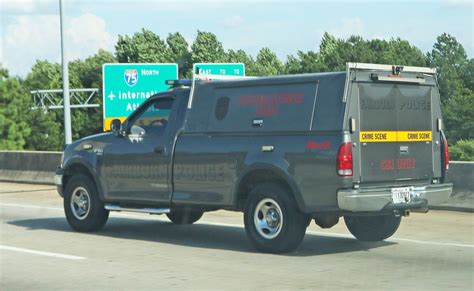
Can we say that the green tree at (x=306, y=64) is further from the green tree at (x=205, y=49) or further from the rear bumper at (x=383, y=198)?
the rear bumper at (x=383, y=198)

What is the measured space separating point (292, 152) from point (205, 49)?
68337mm

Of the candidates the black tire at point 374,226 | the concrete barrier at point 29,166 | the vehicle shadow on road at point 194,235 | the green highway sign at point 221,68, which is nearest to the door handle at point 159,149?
the vehicle shadow on road at point 194,235

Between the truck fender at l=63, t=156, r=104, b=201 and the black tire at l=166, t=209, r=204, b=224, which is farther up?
the truck fender at l=63, t=156, r=104, b=201

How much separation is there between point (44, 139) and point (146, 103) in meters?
78.3

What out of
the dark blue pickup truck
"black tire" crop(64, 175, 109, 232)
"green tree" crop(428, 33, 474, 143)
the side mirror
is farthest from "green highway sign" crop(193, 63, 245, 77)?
"green tree" crop(428, 33, 474, 143)

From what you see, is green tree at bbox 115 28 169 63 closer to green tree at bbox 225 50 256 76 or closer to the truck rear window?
green tree at bbox 225 50 256 76

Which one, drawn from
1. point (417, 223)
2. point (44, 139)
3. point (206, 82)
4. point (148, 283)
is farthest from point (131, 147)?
point (44, 139)

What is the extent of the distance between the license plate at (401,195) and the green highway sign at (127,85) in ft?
40.3

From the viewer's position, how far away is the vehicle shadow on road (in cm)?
1159

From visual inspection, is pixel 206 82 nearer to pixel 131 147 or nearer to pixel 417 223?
pixel 131 147

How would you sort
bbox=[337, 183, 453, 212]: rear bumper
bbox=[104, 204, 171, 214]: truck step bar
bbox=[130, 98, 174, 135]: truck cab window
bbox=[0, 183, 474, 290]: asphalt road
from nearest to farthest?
bbox=[0, 183, 474, 290]: asphalt road < bbox=[337, 183, 453, 212]: rear bumper < bbox=[104, 204, 171, 214]: truck step bar < bbox=[130, 98, 174, 135]: truck cab window

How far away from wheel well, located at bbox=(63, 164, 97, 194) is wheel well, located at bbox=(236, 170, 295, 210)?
9.75 feet

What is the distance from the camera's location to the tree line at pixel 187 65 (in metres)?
73.1

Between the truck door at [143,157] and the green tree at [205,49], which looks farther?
the green tree at [205,49]
